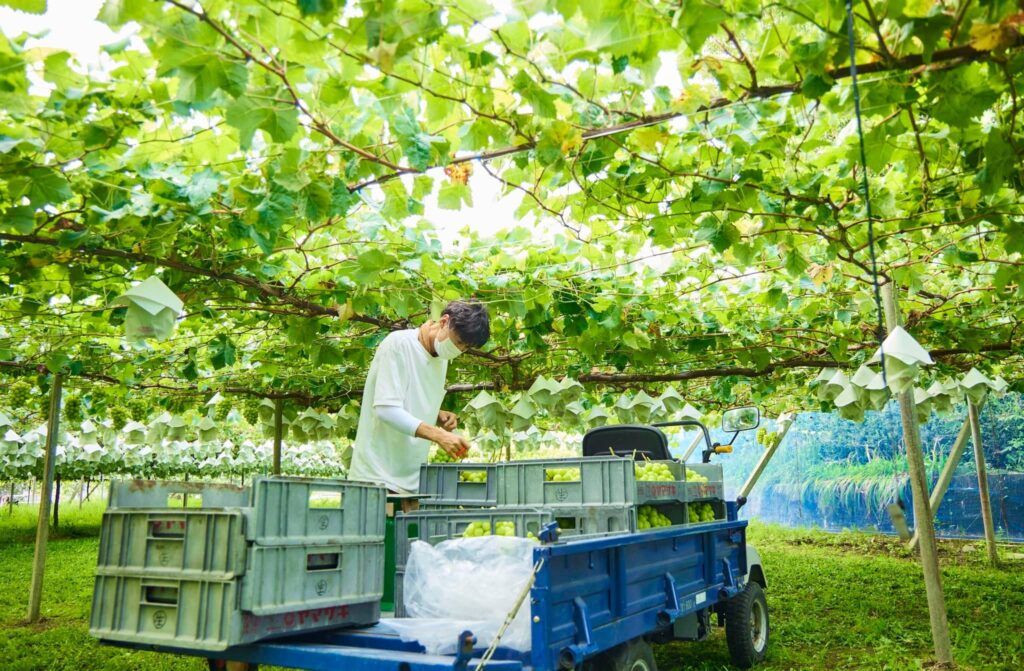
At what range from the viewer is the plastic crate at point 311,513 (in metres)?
2.82

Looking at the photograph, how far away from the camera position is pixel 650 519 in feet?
14.6

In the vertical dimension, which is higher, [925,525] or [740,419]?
[740,419]

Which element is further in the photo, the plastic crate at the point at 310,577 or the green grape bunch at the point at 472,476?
the green grape bunch at the point at 472,476

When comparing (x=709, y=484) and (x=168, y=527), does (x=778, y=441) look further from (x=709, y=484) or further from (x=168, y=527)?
(x=168, y=527)

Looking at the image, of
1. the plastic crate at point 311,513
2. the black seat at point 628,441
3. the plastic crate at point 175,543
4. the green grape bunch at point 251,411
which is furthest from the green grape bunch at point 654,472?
the green grape bunch at point 251,411

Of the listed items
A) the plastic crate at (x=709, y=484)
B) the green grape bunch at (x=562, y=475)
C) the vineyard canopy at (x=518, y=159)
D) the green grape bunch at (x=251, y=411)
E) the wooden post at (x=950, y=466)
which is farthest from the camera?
the wooden post at (x=950, y=466)

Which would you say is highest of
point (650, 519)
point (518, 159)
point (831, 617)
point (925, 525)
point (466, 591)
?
point (518, 159)

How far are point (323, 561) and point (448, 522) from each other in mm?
721

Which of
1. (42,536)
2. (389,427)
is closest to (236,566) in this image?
(389,427)

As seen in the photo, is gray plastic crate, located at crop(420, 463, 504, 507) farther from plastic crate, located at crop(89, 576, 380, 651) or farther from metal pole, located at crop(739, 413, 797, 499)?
metal pole, located at crop(739, 413, 797, 499)

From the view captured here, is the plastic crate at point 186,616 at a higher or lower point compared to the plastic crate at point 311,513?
lower

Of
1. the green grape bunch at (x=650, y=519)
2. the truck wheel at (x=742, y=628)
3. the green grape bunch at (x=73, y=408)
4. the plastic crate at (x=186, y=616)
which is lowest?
the truck wheel at (x=742, y=628)

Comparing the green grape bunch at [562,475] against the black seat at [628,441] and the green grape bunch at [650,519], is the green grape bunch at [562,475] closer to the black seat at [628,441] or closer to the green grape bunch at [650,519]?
the green grape bunch at [650,519]

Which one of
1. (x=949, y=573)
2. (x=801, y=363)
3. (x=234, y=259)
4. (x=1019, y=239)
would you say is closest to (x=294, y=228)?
(x=234, y=259)
